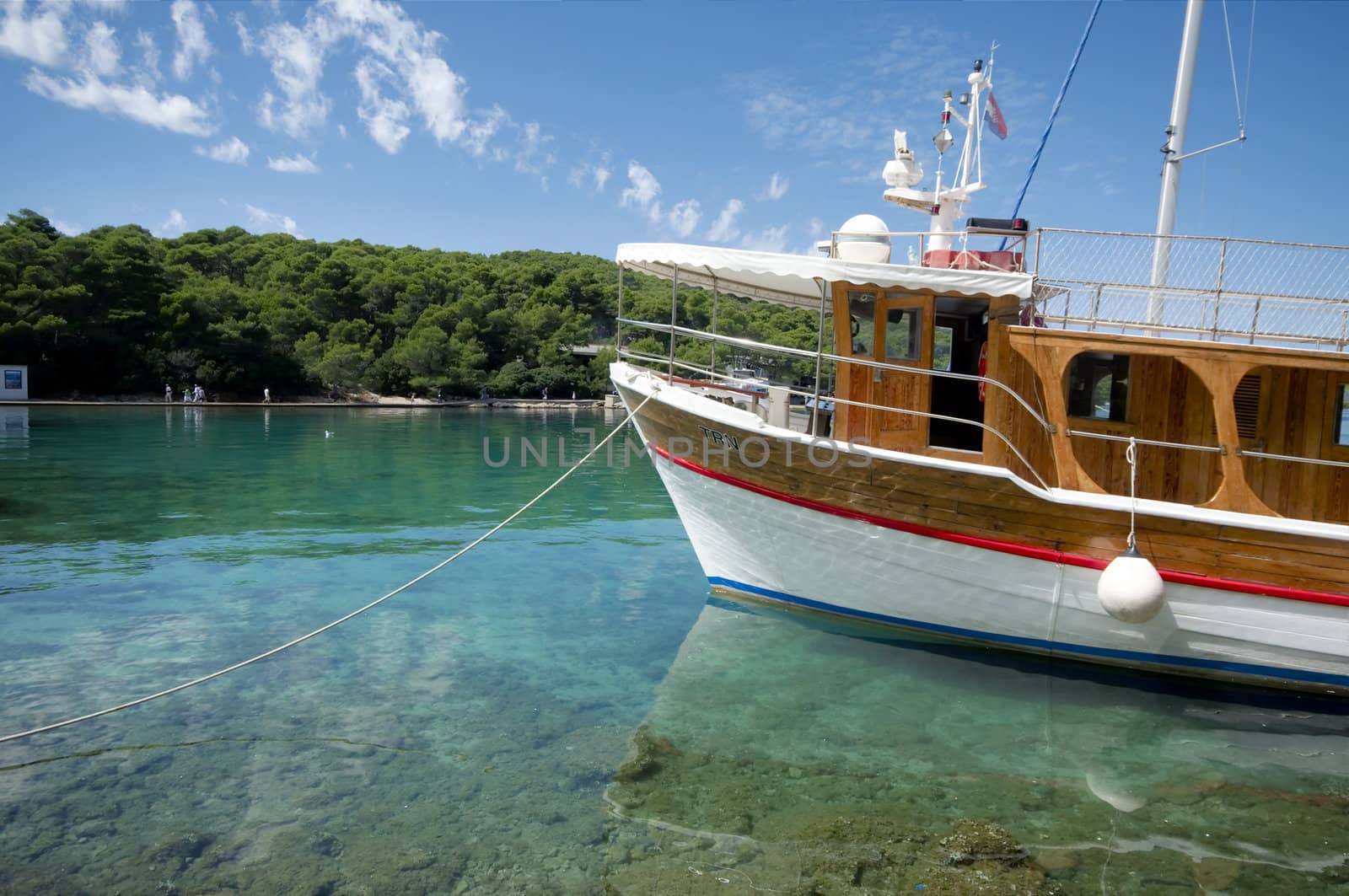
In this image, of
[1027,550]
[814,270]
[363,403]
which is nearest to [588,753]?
[1027,550]

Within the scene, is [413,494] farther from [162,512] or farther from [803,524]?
[803,524]

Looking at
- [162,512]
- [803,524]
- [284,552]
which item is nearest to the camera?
[803,524]

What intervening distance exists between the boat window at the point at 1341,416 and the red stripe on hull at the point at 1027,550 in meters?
1.53

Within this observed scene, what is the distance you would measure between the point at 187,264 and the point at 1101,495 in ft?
216

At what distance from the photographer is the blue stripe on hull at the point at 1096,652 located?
22.0ft

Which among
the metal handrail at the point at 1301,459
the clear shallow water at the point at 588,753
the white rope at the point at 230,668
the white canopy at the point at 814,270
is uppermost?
the white canopy at the point at 814,270

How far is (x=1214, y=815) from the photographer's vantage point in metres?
5.14

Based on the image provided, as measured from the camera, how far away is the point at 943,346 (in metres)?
7.69

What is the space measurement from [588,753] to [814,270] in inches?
170

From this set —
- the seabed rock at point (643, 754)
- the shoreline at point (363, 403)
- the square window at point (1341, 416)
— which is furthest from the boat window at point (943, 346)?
the shoreline at point (363, 403)

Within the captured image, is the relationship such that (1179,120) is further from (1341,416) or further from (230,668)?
(230,668)

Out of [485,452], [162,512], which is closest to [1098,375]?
[162,512]

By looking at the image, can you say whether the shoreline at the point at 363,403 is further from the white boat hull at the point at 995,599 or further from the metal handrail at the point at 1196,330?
the metal handrail at the point at 1196,330

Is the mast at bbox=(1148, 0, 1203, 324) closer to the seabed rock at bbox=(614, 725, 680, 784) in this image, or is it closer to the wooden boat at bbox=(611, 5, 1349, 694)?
the wooden boat at bbox=(611, 5, 1349, 694)
